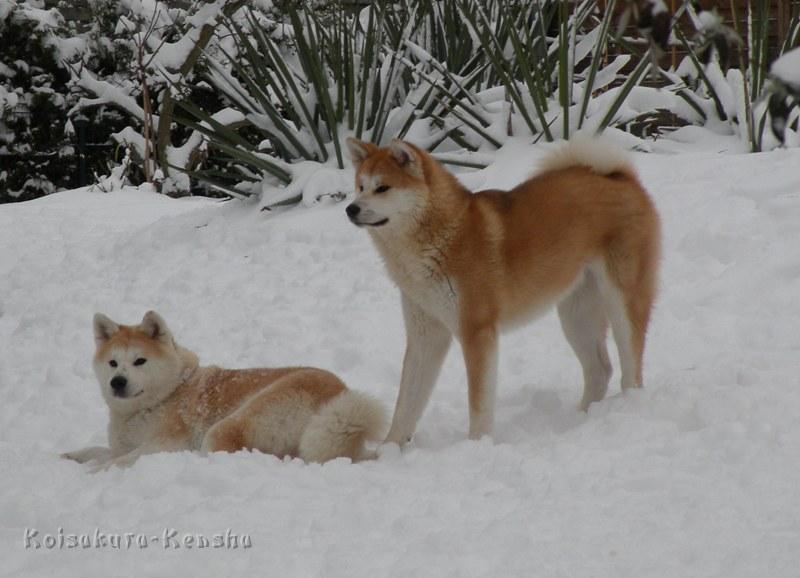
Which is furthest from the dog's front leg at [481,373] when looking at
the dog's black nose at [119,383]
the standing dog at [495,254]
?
the dog's black nose at [119,383]

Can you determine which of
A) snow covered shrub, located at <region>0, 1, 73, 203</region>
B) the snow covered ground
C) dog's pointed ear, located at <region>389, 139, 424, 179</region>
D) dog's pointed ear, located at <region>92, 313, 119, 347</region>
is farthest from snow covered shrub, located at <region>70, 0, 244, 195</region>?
dog's pointed ear, located at <region>389, 139, 424, 179</region>

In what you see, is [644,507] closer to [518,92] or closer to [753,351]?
[753,351]

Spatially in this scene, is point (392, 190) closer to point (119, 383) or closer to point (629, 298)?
point (629, 298)

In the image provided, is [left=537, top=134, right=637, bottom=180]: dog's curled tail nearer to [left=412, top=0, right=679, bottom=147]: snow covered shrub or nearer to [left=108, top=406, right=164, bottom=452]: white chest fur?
[left=108, top=406, right=164, bottom=452]: white chest fur

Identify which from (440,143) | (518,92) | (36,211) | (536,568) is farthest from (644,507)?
(36,211)

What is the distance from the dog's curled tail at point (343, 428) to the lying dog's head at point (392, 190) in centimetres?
81

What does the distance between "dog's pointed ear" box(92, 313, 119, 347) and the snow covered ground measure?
0.61 meters

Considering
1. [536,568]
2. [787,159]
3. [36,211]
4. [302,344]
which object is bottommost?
[36,211]

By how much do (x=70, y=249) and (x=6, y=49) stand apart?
7.37 metres

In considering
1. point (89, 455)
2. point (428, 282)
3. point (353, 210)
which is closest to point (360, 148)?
point (353, 210)

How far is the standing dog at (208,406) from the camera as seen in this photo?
13.4 feet

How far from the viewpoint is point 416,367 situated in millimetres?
4570

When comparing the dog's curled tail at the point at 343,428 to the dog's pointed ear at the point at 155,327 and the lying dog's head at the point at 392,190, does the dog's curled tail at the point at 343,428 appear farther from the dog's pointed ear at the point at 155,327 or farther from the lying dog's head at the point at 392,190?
the dog's pointed ear at the point at 155,327

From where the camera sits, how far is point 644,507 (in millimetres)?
3131
